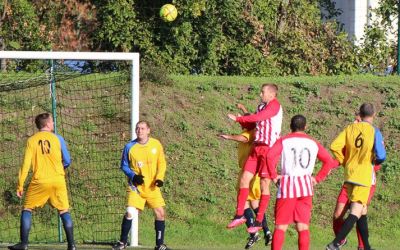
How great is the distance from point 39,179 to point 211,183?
6078mm

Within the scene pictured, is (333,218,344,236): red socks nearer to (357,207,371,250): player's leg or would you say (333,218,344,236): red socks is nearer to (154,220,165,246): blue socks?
(357,207,371,250): player's leg

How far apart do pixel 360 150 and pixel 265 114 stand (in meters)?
1.27

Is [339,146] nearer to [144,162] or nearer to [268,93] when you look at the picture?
[268,93]

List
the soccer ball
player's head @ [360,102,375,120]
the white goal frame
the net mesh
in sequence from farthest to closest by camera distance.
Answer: the soccer ball < the net mesh < the white goal frame < player's head @ [360,102,375,120]

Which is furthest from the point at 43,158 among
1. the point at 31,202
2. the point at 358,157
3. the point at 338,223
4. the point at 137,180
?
the point at 358,157

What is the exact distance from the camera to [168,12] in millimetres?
21312

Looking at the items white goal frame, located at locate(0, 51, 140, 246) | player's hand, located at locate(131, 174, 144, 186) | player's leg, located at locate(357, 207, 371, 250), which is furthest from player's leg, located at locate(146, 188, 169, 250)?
player's leg, located at locate(357, 207, 371, 250)

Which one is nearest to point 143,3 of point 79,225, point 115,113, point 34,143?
point 115,113

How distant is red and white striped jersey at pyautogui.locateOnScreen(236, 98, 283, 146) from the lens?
1352cm

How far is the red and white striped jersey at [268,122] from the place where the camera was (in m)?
13.5

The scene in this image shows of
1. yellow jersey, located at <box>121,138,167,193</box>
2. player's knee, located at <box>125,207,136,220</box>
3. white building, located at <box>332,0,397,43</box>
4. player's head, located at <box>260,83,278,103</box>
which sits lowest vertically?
player's knee, located at <box>125,207,136,220</box>

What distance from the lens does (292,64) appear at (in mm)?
22938

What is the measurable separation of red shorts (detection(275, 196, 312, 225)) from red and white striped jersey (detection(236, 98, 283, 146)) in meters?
1.64

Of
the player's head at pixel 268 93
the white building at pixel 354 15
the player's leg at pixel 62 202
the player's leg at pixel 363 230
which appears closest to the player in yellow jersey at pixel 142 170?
the player's leg at pixel 62 202
